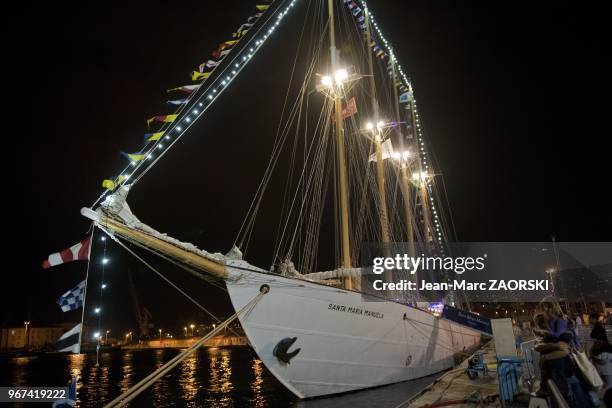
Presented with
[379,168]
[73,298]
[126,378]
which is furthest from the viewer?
[126,378]

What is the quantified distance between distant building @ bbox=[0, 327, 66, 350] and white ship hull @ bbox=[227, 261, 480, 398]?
117109 mm

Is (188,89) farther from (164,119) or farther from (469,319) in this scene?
(469,319)

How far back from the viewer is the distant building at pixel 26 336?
106 meters

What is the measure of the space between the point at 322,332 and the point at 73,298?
6.66 m


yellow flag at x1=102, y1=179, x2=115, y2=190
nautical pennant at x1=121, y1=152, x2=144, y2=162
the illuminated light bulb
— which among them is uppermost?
the illuminated light bulb

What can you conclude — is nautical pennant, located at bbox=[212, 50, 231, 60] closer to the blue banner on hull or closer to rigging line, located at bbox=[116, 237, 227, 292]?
rigging line, located at bbox=[116, 237, 227, 292]

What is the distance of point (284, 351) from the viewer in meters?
11.7

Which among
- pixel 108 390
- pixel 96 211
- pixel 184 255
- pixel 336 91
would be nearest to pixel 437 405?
pixel 184 255

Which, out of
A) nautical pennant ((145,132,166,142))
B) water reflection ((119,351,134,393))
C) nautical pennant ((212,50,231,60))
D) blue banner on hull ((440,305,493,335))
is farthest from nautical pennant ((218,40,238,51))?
water reflection ((119,351,134,393))

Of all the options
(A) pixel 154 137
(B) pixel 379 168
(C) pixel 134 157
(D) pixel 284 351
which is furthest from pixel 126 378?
(A) pixel 154 137

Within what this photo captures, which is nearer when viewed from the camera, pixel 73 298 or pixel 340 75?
pixel 73 298

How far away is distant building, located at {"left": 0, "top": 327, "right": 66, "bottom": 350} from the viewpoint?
106 meters

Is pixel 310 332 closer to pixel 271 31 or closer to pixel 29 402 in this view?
pixel 271 31

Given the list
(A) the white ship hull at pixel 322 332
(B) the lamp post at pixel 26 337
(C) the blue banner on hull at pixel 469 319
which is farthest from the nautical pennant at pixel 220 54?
(B) the lamp post at pixel 26 337
